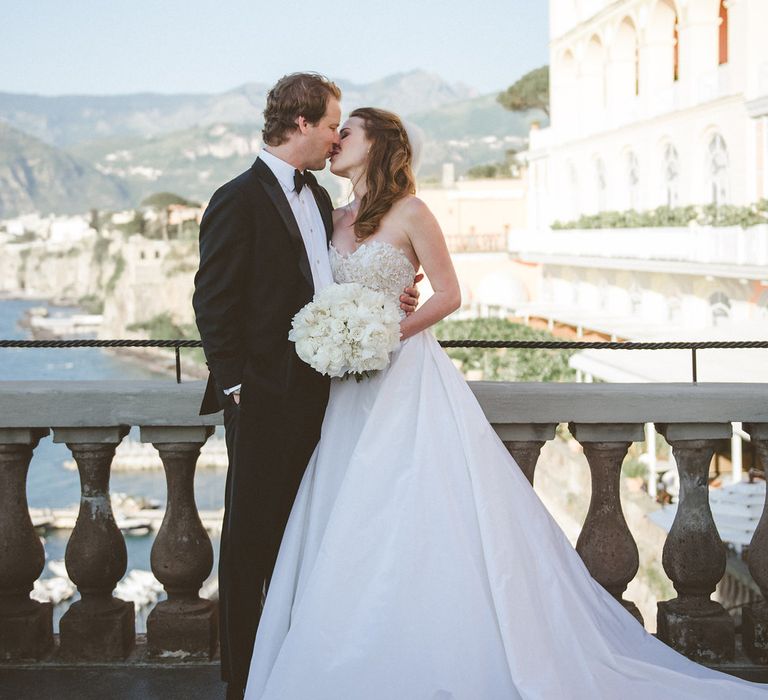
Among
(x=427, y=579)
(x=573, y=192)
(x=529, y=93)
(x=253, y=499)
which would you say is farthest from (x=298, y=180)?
(x=529, y=93)

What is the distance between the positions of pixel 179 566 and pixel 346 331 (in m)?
0.96

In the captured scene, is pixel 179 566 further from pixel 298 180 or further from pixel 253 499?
pixel 298 180

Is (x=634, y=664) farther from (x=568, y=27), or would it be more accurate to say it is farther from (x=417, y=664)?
(x=568, y=27)

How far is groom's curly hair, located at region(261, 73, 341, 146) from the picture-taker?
290 centimetres

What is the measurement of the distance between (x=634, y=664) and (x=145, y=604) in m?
30.9

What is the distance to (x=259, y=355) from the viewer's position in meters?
2.91

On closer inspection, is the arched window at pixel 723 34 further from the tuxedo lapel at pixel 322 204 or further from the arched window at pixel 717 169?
the tuxedo lapel at pixel 322 204

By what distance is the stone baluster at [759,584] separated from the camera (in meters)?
3.12

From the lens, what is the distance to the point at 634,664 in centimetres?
276

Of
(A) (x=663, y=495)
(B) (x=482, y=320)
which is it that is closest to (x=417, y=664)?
(A) (x=663, y=495)

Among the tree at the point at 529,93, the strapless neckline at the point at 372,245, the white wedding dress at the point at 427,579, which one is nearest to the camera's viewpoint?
the white wedding dress at the point at 427,579

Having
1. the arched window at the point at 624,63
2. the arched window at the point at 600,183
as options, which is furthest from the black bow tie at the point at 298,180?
the arched window at the point at 600,183

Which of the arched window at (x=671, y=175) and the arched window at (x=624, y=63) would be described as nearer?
the arched window at (x=671, y=175)

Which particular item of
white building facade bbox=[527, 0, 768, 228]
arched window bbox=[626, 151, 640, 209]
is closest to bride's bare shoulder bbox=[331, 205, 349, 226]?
white building facade bbox=[527, 0, 768, 228]
